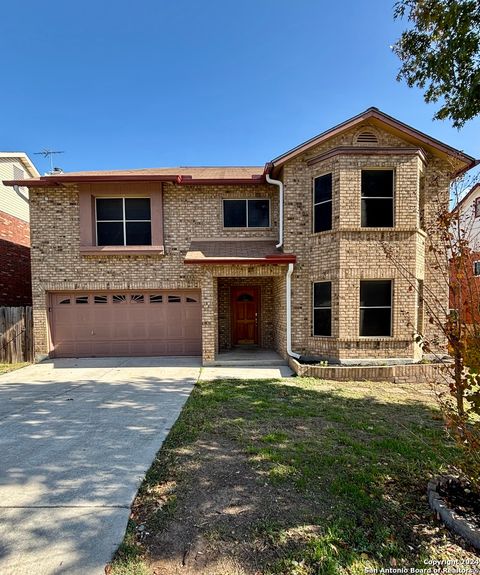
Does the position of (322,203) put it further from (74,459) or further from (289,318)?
(74,459)

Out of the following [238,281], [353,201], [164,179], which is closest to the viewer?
[353,201]

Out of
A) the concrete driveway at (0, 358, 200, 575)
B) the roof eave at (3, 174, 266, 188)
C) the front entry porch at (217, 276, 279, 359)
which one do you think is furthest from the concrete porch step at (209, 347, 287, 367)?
the roof eave at (3, 174, 266, 188)

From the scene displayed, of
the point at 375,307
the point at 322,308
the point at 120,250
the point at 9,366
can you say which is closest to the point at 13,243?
the point at 9,366

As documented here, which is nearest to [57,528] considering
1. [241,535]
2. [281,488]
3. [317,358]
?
[241,535]

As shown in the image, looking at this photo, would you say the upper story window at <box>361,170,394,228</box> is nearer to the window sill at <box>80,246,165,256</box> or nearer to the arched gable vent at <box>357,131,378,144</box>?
the arched gable vent at <box>357,131,378,144</box>

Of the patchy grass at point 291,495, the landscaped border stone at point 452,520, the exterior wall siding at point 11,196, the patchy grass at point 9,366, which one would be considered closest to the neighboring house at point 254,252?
the patchy grass at point 9,366

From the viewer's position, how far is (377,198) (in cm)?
834

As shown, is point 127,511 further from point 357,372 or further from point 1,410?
point 357,372

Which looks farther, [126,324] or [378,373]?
[126,324]

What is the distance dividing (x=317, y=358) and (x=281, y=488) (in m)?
5.89

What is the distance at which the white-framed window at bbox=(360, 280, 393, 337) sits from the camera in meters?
8.40

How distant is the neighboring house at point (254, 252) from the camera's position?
830 cm

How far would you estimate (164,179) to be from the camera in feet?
30.6

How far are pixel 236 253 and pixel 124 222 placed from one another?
158 inches
